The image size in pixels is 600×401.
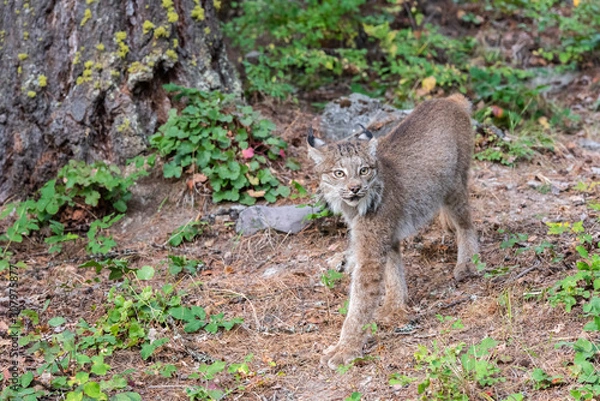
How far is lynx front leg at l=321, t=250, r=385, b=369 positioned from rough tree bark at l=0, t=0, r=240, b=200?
2.81 m

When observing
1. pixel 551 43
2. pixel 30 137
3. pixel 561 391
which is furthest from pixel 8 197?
pixel 551 43

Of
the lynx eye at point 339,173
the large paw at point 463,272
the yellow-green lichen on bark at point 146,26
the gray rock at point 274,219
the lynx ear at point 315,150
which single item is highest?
the yellow-green lichen on bark at point 146,26

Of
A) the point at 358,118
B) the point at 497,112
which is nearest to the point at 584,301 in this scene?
the point at 358,118

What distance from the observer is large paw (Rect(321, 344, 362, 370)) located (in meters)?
4.65

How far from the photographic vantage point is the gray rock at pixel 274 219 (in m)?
6.46

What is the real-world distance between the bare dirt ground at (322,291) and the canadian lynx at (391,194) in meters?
0.19

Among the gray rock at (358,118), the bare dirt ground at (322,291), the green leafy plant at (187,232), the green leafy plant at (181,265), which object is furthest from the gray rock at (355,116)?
the green leafy plant at (181,265)

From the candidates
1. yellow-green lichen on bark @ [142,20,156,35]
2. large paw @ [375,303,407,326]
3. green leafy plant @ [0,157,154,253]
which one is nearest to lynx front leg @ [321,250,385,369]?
large paw @ [375,303,407,326]

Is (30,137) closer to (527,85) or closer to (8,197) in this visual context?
(8,197)

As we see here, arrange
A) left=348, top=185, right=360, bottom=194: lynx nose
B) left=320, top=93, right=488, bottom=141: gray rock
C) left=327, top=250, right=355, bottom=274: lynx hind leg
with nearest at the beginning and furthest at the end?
left=348, top=185, right=360, bottom=194: lynx nose, left=327, top=250, right=355, bottom=274: lynx hind leg, left=320, top=93, right=488, bottom=141: gray rock

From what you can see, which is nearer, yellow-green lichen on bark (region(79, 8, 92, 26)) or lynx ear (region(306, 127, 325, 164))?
lynx ear (region(306, 127, 325, 164))

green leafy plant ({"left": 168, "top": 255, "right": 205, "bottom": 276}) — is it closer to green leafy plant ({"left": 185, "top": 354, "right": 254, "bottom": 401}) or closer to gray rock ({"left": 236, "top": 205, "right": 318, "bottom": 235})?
gray rock ({"left": 236, "top": 205, "right": 318, "bottom": 235})

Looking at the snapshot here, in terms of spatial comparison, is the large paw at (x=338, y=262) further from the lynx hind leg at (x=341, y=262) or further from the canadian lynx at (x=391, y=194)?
the canadian lynx at (x=391, y=194)

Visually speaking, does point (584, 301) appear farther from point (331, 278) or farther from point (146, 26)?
point (146, 26)
